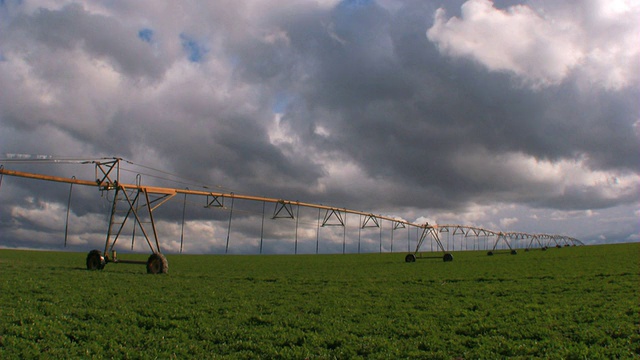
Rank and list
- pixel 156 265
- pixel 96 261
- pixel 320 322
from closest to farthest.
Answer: pixel 320 322 → pixel 156 265 → pixel 96 261

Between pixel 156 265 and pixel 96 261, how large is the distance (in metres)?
6.49

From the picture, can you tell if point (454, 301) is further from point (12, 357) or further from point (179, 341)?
point (12, 357)

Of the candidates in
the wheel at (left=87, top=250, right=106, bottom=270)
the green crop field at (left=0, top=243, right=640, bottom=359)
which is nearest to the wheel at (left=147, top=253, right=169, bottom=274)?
the wheel at (left=87, top=250, right=106, bottom=270)

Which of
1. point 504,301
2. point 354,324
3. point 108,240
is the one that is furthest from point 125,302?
point 108,240

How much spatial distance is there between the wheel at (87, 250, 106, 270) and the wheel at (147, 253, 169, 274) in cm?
517

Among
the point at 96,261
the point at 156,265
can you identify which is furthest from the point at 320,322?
the point at 96,261

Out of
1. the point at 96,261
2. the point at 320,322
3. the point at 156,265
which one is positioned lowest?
the point at 320,322

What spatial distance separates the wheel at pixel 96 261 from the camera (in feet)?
123

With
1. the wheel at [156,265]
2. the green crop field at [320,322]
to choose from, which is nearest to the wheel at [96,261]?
the wheel at [156,265]

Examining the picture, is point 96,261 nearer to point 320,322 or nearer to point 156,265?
point 156,265

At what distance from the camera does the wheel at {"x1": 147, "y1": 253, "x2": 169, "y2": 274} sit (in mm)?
35531

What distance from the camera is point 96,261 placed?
37.8 m

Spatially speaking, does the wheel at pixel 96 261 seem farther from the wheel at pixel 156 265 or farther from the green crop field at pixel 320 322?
the green crop field at pixel 320 322

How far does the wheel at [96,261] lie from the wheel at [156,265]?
5.17 m
